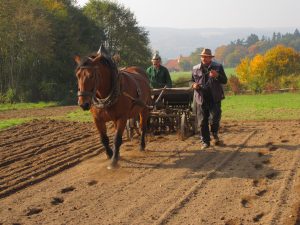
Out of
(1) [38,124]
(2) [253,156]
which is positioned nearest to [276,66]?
(1) [38,124]

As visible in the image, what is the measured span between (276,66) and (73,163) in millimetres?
52733

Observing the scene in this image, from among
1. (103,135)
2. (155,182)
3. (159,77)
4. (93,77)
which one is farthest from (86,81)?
(159,77)

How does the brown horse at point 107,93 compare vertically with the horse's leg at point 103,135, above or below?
above

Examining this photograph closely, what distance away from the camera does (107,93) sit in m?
7.46

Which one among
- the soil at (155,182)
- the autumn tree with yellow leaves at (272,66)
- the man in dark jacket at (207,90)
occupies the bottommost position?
the soil at (155,182)

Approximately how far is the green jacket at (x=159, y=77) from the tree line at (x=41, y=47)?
1876cm

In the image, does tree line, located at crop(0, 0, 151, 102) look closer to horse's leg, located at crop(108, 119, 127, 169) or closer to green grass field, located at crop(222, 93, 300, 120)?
green grass field, located at crop(222, 93, 300, 120)

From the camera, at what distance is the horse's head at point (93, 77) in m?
6.75

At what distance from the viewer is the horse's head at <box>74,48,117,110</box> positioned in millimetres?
6750

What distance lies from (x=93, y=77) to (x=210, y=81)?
291 centimetres

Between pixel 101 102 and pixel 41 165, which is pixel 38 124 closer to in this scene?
pixel 41 165

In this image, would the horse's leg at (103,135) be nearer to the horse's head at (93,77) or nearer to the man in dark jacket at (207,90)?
the horse's head at (93,77)

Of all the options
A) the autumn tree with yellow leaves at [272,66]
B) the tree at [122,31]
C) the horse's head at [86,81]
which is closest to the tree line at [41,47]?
the tree at [122,31]

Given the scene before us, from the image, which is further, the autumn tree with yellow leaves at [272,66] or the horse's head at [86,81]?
the autumn tree with yellow leaves at [272,66]
